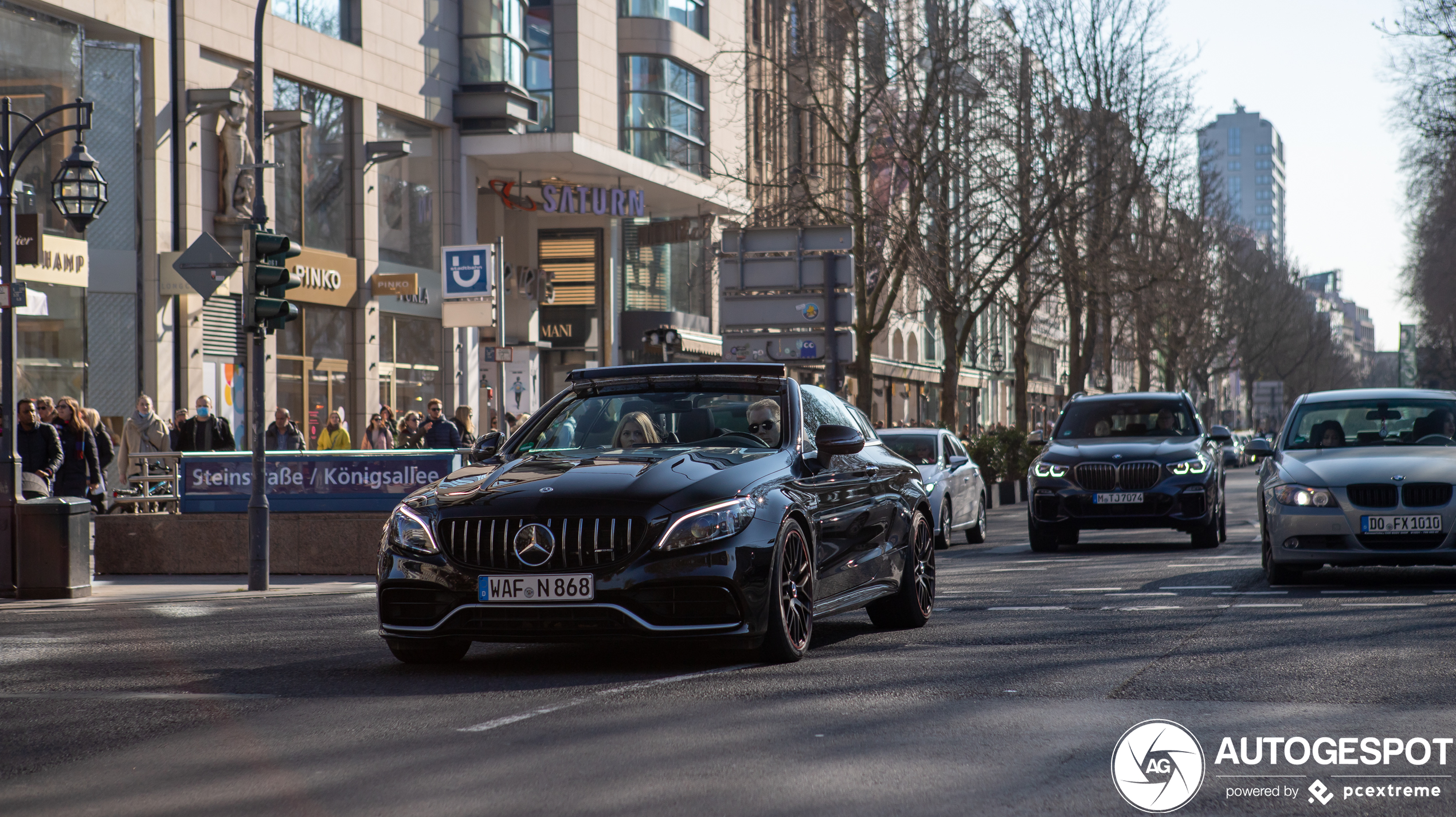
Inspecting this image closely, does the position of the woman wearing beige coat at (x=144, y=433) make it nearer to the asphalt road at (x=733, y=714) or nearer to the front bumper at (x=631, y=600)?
the asphalt road at (x=733, y=714)

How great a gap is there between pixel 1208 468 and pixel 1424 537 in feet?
20.6

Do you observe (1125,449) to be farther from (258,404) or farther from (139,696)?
(139,696)

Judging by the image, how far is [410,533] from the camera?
8.07 m

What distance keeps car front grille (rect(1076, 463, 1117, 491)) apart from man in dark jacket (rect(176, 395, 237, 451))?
1067 cm

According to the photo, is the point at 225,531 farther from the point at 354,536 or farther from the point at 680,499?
the point at 680,499

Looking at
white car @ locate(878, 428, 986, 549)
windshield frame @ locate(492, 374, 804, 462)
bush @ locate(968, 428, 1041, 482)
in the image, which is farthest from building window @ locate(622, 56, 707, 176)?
windshield frame @ locate(492, 374, 804, 462)

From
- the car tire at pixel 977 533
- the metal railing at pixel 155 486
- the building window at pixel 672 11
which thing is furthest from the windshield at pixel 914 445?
the building window at pixel 672 11

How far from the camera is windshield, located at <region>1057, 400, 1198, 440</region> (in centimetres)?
1977

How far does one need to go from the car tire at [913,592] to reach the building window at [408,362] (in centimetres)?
2457

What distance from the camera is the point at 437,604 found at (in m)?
8.02

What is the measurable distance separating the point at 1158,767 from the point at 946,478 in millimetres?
14710

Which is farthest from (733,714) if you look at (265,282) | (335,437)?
(335,437)

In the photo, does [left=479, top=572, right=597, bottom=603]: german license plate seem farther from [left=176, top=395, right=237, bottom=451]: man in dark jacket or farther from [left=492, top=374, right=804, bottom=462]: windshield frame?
[left=176, top=395, right=237, bottom=451]: man in dark jacket

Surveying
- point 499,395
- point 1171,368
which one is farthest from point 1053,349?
point 499,395
